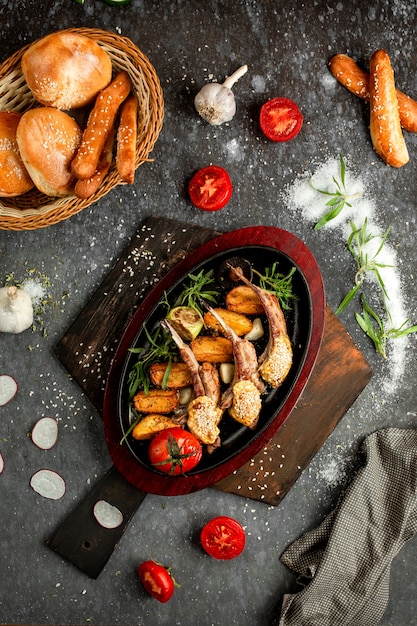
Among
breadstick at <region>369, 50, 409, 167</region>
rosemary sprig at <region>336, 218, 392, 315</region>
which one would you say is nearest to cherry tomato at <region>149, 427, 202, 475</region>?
rosemary sprig at <region>336, 218, 392, 315</region>

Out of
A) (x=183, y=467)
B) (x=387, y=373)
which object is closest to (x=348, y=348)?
(x=387, y=373)

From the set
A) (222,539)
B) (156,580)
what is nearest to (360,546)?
(222,539)

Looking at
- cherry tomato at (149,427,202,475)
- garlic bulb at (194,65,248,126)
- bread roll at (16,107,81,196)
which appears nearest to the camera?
bread roll at (16,107,81,196)

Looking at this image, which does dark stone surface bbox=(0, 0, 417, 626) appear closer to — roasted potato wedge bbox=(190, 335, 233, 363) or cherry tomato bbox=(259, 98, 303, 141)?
cherry tomato bbox=(259, 98, 303, 141)

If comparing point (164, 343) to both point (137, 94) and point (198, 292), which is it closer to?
point (198, 292)

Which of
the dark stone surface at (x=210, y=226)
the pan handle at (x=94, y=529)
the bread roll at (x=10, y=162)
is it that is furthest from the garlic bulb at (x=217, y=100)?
the pan handle at (x=94, y=529)

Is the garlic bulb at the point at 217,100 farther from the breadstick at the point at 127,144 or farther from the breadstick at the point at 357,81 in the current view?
the breadstick at the point at 357,81
